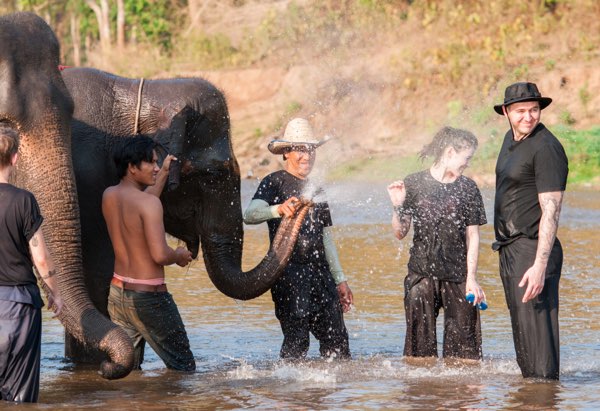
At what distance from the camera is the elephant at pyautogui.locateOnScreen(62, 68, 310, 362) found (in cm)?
816

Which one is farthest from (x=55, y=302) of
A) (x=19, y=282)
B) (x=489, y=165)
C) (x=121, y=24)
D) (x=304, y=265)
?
(x=121, y=24)

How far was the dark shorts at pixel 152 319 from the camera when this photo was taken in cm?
769

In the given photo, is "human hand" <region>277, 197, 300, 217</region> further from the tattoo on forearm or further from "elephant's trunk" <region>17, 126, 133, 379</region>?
the tattoo on forearm

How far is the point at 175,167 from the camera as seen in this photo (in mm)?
8188

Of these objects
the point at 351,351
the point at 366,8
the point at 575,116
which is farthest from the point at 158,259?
the point at 366,8

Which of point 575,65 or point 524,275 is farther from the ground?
point 575,65

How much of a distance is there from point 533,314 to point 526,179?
0.75 meters

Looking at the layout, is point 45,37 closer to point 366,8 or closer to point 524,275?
point 524,275

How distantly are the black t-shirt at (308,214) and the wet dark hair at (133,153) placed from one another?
870mm

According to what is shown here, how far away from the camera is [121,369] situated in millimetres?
6688

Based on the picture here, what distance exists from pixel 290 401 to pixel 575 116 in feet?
58.3

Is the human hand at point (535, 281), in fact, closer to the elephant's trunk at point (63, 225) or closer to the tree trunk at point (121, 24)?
the elephant's trunk at point (63, 225)

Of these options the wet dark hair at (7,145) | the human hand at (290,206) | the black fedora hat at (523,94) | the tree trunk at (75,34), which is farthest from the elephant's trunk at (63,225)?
the tree trunk at (75,34)

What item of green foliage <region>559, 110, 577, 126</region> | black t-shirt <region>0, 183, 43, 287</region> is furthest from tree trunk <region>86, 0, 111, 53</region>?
black t-shirt <region>0, 183, 43, 287</region>
